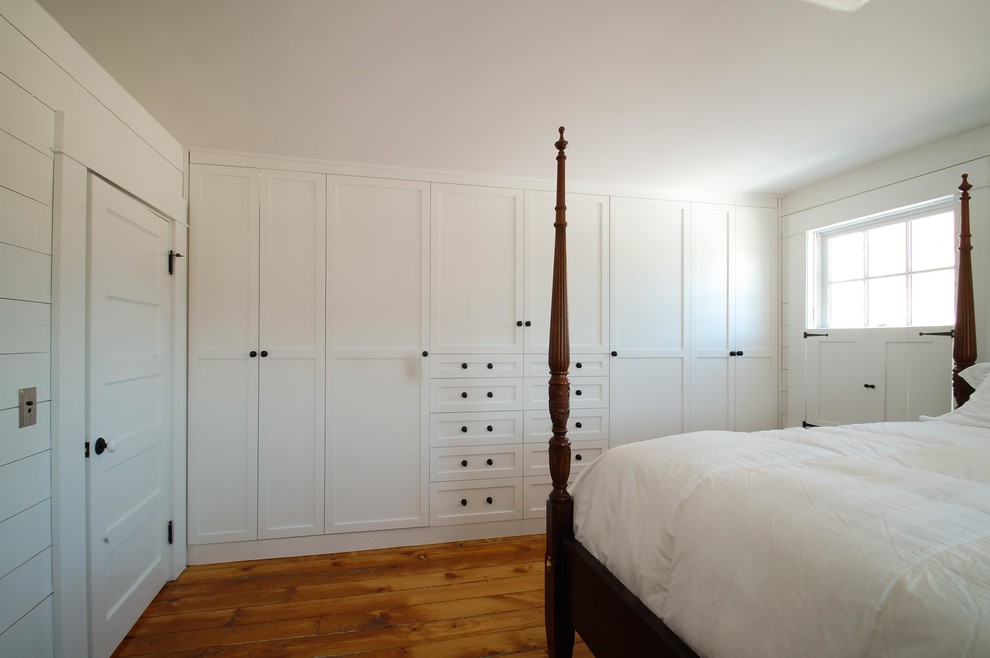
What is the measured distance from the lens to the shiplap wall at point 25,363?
46.0 inches

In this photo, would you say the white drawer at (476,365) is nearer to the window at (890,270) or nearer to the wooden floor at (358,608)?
the wooden floor at (358,608)

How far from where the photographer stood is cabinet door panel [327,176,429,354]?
8.12ft

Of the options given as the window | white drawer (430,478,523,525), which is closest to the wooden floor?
white drawer (430,478,523,525)

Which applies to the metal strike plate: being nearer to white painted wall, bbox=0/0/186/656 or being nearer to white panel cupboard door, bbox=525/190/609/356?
white painted wall, bbox=0/0/186/656

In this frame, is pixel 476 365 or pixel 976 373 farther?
pixel 476 365

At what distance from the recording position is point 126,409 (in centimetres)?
177

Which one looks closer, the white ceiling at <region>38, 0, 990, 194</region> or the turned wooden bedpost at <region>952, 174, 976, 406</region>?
the white ceiling at <region>38, 0, 990, 194</region>

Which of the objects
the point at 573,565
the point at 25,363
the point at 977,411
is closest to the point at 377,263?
the point at 25,363

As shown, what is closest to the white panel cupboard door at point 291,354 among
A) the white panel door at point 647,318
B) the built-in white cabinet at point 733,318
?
the white panel door at point 647,318

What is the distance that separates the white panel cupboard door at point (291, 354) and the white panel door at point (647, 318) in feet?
6.32

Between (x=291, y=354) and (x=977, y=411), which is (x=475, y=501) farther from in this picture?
(x=977, y=411)

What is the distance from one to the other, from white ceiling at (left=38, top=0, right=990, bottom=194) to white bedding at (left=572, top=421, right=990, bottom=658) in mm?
1431

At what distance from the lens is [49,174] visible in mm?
1341

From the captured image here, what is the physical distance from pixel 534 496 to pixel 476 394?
794 mm
